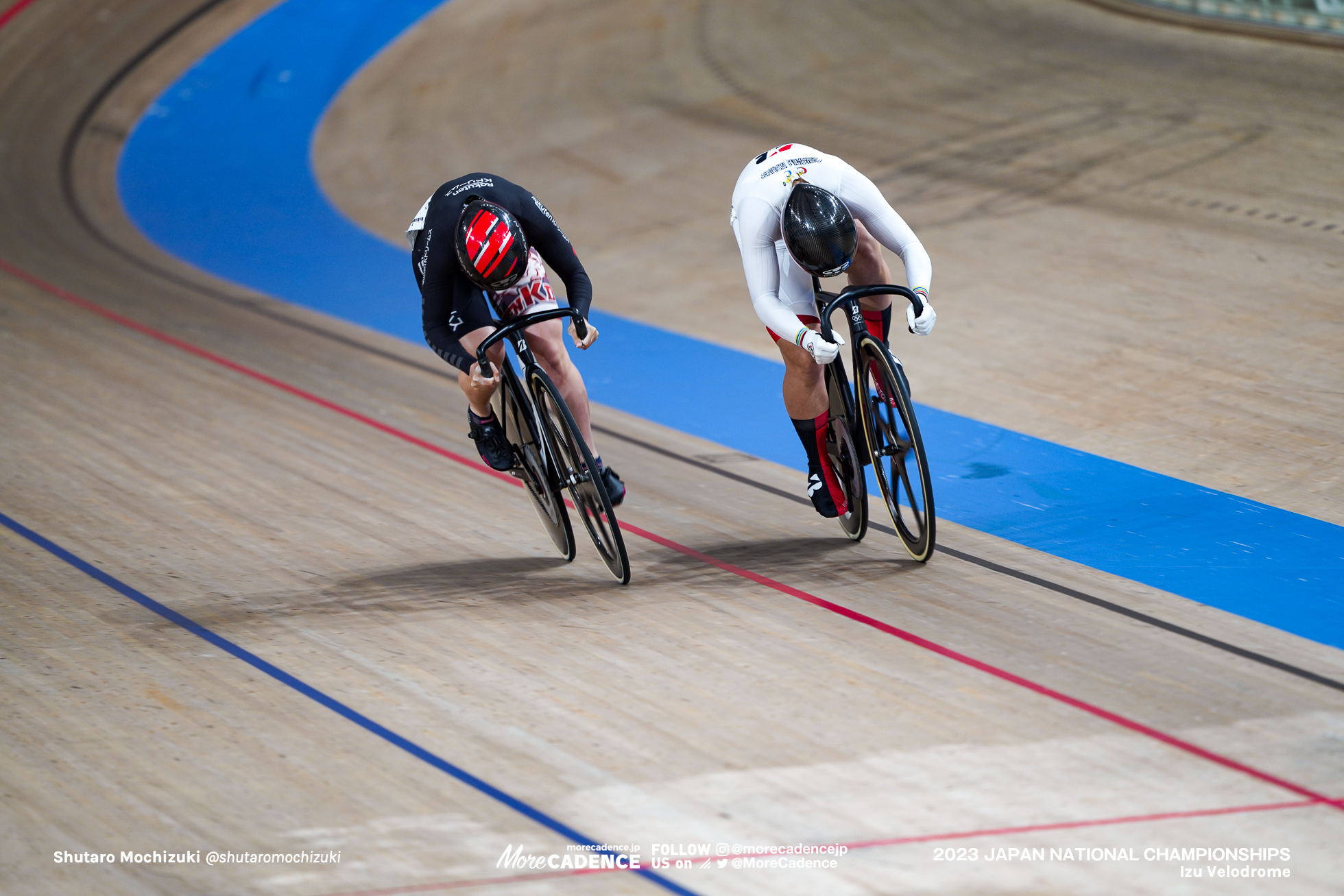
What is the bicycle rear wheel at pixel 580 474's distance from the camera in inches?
143

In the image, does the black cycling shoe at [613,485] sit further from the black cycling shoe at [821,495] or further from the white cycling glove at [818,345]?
the white cycling glove at [818,345]

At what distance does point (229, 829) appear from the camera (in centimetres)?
257

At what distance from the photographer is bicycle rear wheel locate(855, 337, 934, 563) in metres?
3.56

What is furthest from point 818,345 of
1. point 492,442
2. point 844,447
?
point 492,442

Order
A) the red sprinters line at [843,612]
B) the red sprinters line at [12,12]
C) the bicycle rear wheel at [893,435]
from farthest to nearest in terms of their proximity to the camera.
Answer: the red sprinters line at [12,12] → the bicycle rear wheel at [893,435] → the red sprinters line at [843,612]

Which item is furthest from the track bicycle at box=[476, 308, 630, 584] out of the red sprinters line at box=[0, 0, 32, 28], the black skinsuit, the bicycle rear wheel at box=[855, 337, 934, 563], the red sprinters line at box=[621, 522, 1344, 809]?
the red sprinters line at box=[0, 0, 32, 28]

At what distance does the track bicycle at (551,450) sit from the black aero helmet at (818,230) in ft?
2.11

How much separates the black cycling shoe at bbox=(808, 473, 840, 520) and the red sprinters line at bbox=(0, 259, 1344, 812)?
32cm

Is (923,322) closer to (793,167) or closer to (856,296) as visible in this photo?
(856,296)

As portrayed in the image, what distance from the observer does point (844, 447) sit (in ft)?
12.8

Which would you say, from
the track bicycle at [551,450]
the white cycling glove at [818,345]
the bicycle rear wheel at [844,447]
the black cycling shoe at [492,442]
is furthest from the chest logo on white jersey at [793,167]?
the black cycling shoe at [492,442]

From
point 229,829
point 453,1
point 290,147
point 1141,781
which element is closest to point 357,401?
point 229,829

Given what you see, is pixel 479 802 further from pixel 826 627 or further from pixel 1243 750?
pixel 1243 750

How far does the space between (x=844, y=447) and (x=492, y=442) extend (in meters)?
1.11
